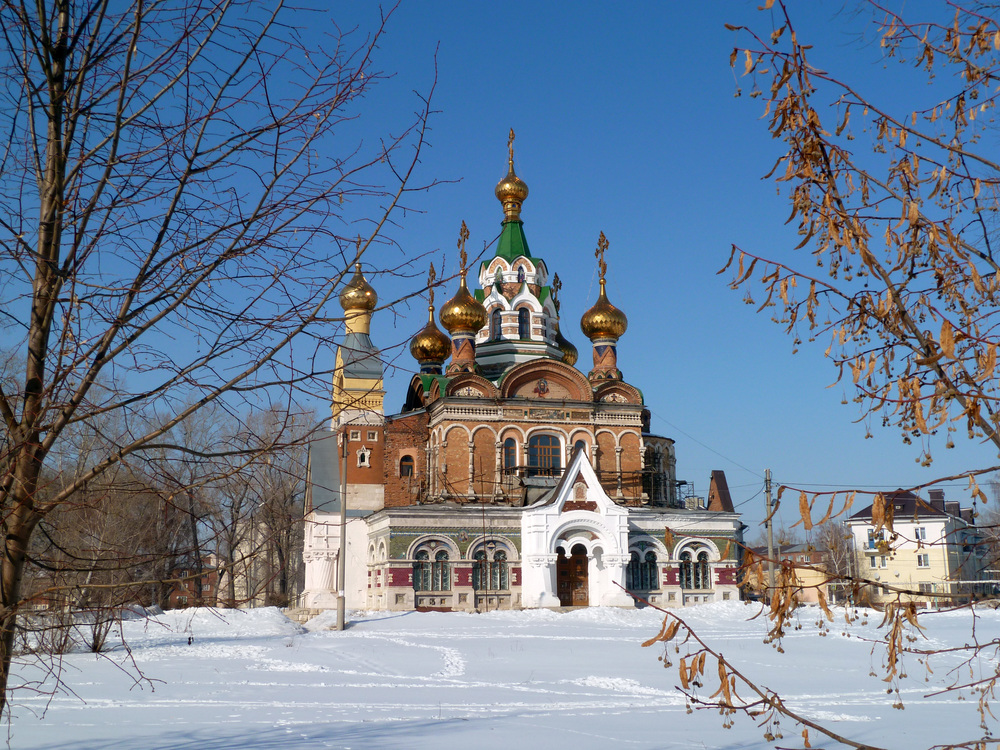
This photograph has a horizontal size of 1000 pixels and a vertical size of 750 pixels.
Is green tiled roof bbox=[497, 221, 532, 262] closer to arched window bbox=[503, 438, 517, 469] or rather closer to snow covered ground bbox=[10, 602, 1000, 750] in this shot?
arched window bbox=[503, 438, 517, 469]

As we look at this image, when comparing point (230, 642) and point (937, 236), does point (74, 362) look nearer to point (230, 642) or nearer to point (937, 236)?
point (937, 236)

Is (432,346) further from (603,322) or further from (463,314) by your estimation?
(603,322)

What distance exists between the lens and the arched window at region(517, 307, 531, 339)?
1329 inches

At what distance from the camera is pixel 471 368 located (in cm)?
3062

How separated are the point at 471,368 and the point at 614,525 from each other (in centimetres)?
704

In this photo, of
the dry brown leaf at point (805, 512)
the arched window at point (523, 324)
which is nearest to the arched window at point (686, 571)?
the arched window at point (523, 324)

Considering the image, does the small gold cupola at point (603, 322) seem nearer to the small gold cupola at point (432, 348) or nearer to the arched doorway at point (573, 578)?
the small gold cupola at point (432, 348)

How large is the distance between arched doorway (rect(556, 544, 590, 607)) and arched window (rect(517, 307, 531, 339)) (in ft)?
28.7

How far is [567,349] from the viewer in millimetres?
35250

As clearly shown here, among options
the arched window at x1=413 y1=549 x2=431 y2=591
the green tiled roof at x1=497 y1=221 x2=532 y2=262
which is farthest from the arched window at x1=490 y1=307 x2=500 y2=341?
the arched window at x1=413 y1=549 x2=431 y2=591

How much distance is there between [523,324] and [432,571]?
10.5 meters

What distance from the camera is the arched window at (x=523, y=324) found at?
33750mm

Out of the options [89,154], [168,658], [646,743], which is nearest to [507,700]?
[646,743]

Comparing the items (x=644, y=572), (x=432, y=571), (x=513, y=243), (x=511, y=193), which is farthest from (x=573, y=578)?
(x=511, y=193)
